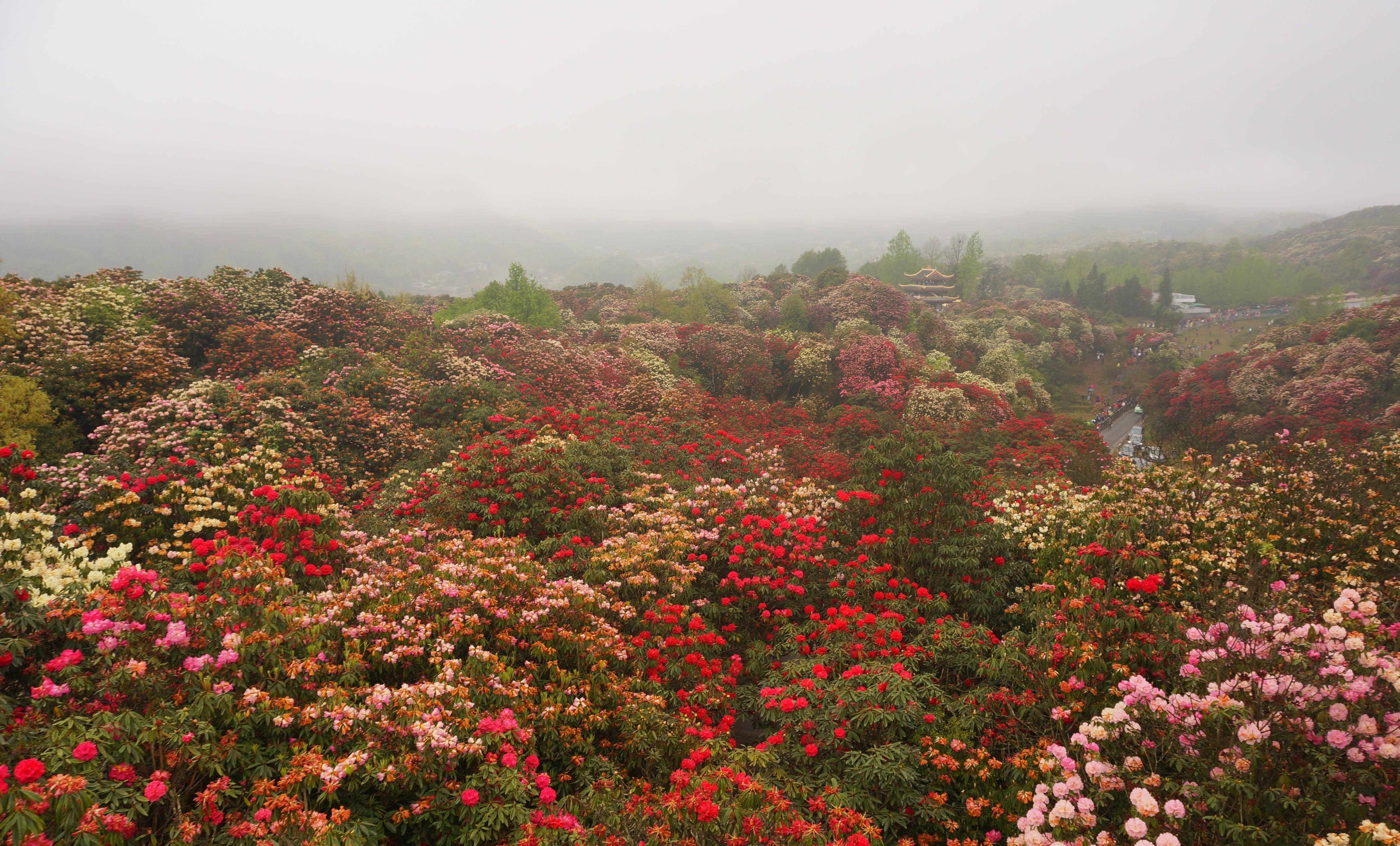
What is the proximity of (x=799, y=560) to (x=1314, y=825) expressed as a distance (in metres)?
6.36

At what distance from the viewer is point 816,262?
101m

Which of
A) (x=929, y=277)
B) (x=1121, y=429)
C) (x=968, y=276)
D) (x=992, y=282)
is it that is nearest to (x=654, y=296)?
(x=1121, y=429)

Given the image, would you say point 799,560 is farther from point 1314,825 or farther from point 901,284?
point 901,284

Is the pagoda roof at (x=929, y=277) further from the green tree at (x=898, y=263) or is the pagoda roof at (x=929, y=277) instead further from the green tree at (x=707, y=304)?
the green tree at (x=707, y=304)

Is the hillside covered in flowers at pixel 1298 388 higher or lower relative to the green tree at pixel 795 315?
lower

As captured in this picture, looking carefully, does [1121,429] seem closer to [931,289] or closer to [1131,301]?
[931,289]

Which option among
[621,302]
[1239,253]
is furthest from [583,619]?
[1239,253]

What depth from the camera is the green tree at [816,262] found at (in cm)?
9875

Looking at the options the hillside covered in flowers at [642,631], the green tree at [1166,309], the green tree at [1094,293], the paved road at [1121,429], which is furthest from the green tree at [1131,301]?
the hillside covered in flowers at [642,631]

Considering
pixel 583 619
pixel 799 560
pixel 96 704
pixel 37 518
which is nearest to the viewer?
pixel 96 704

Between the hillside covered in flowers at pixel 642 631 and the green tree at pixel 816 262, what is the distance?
8809cm

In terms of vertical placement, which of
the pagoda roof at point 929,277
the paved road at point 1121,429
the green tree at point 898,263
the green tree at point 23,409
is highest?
the green tree at point 898,263

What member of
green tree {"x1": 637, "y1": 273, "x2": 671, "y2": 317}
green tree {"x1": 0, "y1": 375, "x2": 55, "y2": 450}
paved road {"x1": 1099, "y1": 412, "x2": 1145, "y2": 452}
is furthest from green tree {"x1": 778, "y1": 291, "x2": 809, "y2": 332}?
green tree {"x1": 0, "y1": 375, "x2": 55, "y2": 450}

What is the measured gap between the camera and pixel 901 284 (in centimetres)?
7875
